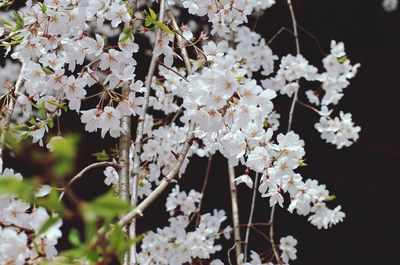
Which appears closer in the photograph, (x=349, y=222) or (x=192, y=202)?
(x=192, y=202)

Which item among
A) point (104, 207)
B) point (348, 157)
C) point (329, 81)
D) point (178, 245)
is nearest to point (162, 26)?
point (104, 207)

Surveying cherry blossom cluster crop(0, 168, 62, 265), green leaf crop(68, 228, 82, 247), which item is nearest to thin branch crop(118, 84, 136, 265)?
cherry blossom cluster crop(0, 168, 62, 265)

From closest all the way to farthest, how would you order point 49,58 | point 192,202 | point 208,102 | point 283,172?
point 208,102 → point 283,172 → point 49,58 → point 192,202

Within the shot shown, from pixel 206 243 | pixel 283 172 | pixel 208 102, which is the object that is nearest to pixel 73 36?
pixel 208 102

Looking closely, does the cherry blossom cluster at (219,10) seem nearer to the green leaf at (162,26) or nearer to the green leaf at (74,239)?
the green leaf at (162,26)

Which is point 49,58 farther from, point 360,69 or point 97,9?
point 360,69
